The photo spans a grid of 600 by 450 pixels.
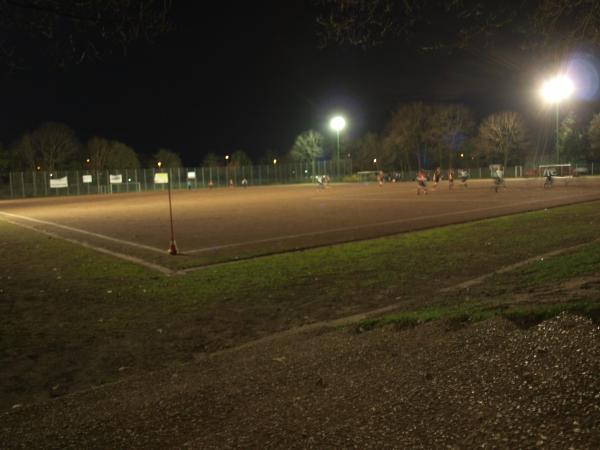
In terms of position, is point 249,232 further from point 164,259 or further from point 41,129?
point 41,129

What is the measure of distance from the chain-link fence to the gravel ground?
211ft

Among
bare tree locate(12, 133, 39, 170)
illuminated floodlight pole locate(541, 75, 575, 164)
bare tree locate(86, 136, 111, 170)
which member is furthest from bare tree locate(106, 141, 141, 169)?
illuminated floodlight pole locate(541, 75, 575, 164)

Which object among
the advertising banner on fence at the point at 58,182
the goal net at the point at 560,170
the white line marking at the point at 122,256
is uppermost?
the advertising banner on fence at the point at 58,182

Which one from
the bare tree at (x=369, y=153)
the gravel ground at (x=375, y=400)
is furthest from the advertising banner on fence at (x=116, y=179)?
the gravel ground at (x=375, y=400)

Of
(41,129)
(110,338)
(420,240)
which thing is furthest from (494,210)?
(41,129)

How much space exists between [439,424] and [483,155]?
10256 cm

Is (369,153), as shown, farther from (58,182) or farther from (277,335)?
(277,335)

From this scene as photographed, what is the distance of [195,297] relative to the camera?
1033 cm

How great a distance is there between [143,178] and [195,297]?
7827cm

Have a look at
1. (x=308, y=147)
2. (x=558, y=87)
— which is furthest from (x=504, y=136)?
(x=558, y=87)

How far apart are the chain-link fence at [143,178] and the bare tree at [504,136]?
25403 millimetres

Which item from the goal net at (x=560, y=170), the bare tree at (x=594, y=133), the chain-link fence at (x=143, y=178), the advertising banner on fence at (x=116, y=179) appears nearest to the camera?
the chain-link fence at (x=143, y=178)

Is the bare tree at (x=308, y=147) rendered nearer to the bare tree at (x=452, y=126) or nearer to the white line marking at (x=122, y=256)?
the bare tree at (x=452, y=126)

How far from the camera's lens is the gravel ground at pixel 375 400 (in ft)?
10.9
